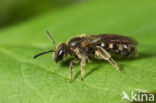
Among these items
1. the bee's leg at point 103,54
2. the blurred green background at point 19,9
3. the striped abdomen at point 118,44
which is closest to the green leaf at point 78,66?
the bee's leg at point 103,54

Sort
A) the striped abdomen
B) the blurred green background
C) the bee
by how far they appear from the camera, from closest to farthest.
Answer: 1. the bee
2. the striped abdomen
3. the blurred green background

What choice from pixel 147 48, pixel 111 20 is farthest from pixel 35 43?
pixel 147 48

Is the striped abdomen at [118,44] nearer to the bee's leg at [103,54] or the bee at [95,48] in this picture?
the bee at [95,48]

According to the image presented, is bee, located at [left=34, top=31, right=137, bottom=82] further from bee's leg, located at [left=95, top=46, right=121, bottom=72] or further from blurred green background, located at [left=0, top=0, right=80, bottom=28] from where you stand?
blurred green background, located at [left=0, top=0, right=80, bottom=28]

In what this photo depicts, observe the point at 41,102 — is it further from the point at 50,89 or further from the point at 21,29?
the point at 21,29

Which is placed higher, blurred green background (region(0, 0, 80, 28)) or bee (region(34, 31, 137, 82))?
blurred green background (region(0, 0, 80, 28))

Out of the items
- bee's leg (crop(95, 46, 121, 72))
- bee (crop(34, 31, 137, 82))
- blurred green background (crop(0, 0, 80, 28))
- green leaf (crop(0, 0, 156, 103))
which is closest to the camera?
green leaf (crop(0, 0, 156, 103))

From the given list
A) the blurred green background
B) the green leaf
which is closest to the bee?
the green leaf
